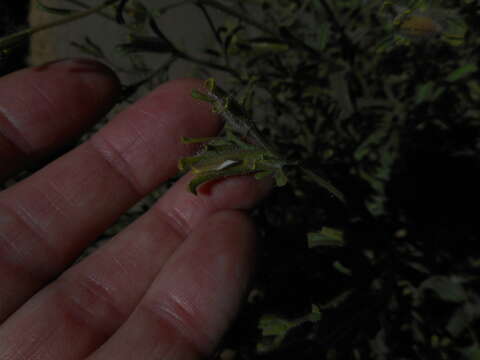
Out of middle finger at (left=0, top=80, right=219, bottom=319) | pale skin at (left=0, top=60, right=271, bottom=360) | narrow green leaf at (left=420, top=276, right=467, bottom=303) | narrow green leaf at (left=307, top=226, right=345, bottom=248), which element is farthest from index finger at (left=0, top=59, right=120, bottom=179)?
narrow green leaf at (left=420, top=276, right=467, bottom=303)

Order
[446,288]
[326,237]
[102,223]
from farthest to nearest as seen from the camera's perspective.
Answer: [102,223], [446,288], [326,237]

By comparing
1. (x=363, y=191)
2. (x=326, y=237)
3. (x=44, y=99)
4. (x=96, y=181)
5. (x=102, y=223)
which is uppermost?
(x=44, y=99)

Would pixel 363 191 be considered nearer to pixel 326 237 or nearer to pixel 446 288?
pixel 446 288

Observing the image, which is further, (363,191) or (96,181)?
(363,191)

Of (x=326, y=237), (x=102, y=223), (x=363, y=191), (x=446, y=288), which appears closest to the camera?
(x=326, y=237)

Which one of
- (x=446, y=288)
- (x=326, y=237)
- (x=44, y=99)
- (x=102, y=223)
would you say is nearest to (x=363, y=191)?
(x=446, y=288)

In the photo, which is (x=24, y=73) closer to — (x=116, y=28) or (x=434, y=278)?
(x=434, y=278)

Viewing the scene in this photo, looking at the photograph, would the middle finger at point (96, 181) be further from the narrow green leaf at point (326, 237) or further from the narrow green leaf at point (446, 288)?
the narrow green leaf at point (446, 288)
